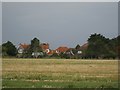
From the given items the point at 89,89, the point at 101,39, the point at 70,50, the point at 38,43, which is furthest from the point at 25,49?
the point at 89,89

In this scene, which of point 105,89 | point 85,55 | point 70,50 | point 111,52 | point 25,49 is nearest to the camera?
point 105,89

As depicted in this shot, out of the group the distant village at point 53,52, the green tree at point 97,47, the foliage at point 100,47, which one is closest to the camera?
the foliage at point 100,47

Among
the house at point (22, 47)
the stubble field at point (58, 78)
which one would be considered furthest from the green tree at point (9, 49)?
the stubble field at point (58, 78)

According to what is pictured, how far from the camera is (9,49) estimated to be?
13350 cm

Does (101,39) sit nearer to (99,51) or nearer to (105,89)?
(99,51)

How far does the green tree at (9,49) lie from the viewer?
132m

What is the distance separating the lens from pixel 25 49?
483 feet

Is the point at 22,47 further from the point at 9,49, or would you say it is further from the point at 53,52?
the point at 9,49

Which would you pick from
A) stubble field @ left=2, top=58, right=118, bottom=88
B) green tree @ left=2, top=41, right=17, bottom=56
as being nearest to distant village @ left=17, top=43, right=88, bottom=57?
green tree @ left=2, top=41, right=17, bottom=56

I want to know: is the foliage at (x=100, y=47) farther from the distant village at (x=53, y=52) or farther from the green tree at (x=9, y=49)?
the green tree at (x=9, y=49)

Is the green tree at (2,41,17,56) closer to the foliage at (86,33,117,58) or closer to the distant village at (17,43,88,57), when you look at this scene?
the distant village at (17,43,88,57)

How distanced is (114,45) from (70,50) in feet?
124

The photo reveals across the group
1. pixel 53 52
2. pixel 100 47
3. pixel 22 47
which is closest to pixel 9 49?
pixel 22 47

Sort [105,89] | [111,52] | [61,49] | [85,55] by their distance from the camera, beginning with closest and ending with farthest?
[105,89]
[111,52]
[85,55]
[61,49]
